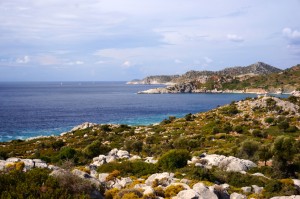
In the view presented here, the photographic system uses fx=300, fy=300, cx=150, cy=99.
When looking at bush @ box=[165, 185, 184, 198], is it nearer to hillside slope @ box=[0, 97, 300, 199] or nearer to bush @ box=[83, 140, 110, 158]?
hillside slope @ box=[0, 97, 300, 199]

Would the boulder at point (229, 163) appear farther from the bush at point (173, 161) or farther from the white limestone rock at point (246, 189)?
the white limestone rock at point (246, 189)

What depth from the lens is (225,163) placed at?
26609 millimetres

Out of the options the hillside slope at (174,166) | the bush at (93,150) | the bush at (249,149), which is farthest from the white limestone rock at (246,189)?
the bush at (93,150)

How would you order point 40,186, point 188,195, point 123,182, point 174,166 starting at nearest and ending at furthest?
point 40,186 < point 188,195 < point 123,182 < point 174,166

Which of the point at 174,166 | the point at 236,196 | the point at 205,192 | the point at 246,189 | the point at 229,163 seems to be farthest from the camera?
the point at 229,163

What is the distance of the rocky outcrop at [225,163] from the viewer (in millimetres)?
25781

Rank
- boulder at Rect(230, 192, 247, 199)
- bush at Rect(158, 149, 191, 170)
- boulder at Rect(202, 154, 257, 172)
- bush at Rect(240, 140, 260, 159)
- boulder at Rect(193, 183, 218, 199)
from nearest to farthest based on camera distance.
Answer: boulder at Rect(193, 183, 218, 199)
boulder at Rect(230, 192, 247, 199)
boulder at Rect(202, 154, 257, 172)
bush at Rect(158, 149, 191, 170)
bush at Rect(240, 140, 260, 159)

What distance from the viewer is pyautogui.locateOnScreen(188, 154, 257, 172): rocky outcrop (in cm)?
2578

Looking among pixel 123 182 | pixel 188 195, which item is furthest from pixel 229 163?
pixel 188 195

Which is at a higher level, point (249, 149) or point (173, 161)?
point (173, 161)

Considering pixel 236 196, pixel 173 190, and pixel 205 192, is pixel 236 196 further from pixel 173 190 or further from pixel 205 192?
pixel 173 190

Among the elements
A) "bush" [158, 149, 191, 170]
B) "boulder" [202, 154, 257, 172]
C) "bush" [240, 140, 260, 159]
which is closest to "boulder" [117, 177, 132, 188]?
"bush" [158, 149, 191, 170]

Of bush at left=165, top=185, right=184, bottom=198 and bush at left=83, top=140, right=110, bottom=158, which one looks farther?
bush at left=83, top=140, right=110, bottom=158

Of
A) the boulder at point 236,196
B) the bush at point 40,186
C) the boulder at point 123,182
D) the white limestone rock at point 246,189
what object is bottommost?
the white limestone rock at point 246,189
